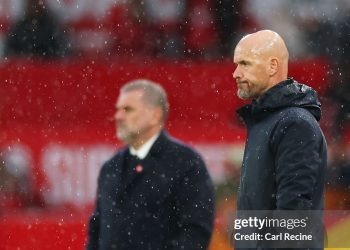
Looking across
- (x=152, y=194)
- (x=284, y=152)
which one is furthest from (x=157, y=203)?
(x=284, y=152)

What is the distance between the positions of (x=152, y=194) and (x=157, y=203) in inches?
1.1

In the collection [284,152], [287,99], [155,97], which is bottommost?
[284,152]

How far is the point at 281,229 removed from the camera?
1.95 meters

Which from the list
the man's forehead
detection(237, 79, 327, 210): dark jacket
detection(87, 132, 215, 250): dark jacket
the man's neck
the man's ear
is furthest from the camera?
the man's forehead

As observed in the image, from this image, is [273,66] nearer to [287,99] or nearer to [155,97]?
[287,99]

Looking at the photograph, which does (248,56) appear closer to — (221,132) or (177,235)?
(177,235)

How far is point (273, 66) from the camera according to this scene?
6.63 ft

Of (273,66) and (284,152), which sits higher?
(273,66)

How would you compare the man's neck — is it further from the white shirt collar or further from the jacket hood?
the jacket hood

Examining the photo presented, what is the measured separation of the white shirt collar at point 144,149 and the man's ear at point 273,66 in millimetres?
478

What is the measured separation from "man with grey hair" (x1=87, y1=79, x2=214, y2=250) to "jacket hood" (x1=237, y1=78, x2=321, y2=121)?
35 centimetres

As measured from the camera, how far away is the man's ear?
2.02 meters

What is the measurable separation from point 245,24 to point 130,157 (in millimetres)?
3405

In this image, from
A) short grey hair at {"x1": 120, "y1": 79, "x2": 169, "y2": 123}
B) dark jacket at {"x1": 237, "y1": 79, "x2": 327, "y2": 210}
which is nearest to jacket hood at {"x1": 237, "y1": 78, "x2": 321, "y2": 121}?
dark jacket at {"x1": 237, "y1": 79, "x2": 327, "y2": 210}
